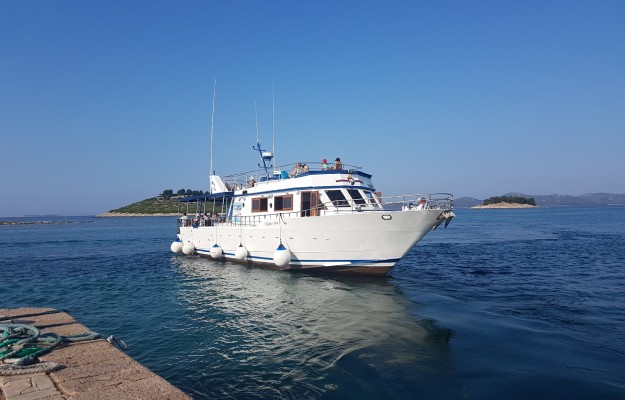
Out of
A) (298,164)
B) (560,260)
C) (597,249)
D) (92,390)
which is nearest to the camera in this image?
(92,390)

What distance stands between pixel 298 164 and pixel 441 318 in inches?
471

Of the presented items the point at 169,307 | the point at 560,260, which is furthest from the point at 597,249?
the point at 169,307

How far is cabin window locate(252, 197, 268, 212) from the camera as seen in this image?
874 inches

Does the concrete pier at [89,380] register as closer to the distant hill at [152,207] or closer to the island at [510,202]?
the distant hill at [152,207]

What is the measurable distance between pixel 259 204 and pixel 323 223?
5943 millimetres

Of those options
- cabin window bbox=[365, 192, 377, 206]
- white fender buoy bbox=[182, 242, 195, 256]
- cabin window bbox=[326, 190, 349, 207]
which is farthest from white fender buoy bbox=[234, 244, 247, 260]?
cabin window bbox=[365, 192, 377, 206]

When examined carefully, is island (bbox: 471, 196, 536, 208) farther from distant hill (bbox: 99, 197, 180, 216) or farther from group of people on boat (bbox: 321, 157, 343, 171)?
group of people on boat (bbox: 321, 157, 343, 171)

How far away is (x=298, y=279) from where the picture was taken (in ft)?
60.5

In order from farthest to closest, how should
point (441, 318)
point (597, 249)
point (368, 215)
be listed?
1. point (597, 249)
2. point (368, 215)
3. point (441, 318)

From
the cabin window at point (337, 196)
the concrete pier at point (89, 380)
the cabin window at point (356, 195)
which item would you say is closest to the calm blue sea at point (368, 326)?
the concrete pier at point (89, 380)

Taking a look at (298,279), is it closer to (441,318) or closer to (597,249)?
(441,318)

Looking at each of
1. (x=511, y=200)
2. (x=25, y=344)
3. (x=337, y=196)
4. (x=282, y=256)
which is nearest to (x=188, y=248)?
(x=282, y=256)

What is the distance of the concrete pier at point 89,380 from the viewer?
4688 mm

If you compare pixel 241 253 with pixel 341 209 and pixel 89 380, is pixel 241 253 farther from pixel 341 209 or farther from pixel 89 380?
pixel 89 380
